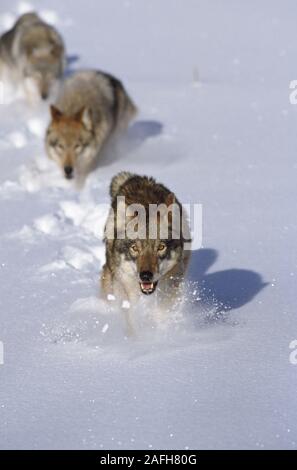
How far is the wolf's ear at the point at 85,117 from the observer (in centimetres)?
976

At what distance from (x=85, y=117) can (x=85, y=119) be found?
0.10 feet

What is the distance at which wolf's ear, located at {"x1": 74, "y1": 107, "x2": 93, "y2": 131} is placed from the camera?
976 centimetres

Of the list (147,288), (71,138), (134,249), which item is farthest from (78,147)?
(147,288)

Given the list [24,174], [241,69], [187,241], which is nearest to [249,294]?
[187,241]

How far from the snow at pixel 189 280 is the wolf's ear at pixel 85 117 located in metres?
0.54

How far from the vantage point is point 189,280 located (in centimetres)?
646

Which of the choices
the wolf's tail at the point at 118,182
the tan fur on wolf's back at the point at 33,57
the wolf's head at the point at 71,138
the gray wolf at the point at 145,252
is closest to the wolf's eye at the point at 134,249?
the gray wolf at the point at 145,252

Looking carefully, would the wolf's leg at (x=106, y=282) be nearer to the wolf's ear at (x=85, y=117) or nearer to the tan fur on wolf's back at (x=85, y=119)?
the tan fur on wolf's back at (x=85, y=119)

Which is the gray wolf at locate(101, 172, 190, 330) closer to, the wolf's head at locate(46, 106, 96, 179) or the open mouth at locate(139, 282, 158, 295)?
the open mouth at locate(139, 282, 158, 295)

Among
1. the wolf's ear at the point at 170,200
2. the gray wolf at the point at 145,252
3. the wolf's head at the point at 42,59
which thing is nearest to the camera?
the gray wolf at the point at 145,252

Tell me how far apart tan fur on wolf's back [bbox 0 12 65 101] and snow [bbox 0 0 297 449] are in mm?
437

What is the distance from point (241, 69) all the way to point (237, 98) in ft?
5.34

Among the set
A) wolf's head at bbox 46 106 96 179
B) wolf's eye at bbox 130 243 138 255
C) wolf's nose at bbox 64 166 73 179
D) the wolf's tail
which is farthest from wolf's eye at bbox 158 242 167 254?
wolf's head at bbox 46 106 96 179

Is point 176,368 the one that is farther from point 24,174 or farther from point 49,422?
point 24,174
